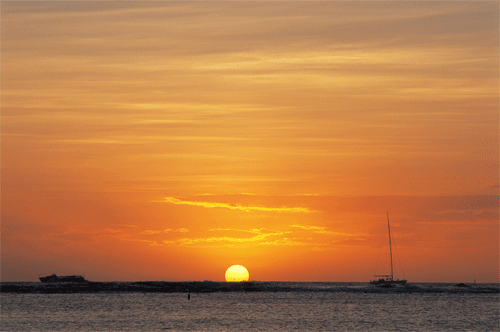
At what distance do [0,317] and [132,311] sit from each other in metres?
23.3

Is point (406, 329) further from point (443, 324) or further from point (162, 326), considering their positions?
point (162, 326)

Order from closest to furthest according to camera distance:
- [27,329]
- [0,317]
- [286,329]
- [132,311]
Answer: [27,329]
[286,329]
[0,317]
[132,311]

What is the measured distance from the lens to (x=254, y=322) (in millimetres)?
84062

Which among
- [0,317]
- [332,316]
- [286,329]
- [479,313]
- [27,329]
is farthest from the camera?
[479,313]

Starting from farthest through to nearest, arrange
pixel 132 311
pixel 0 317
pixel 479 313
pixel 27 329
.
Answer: pixel 479 313 → pixel 132 311 → pixel 0 317 → pixel 27 329

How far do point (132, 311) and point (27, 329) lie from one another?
32737 mm

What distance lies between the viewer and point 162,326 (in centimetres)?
7694

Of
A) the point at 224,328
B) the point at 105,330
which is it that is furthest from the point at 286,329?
the point at 105,330

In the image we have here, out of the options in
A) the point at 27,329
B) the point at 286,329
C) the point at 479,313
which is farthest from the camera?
the point at 479,313

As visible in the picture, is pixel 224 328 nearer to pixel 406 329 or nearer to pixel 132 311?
pixel 406 329

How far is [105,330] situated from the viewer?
70.7 m

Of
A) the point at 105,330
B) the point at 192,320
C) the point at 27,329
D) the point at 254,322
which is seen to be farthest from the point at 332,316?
the point at 27,329

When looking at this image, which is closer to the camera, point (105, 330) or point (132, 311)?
point (105, 330)

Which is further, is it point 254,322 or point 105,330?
point 254,322
